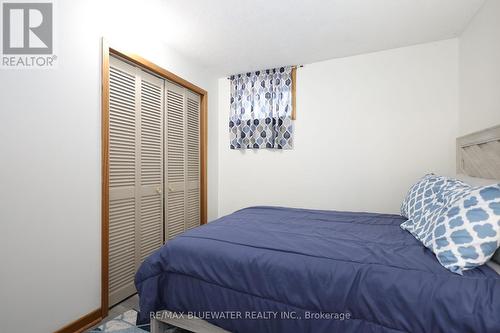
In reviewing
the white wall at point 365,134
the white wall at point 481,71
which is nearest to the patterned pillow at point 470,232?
the white wall at point 481,71

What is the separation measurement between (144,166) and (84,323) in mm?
1293

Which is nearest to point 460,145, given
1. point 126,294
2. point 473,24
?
point 473,24

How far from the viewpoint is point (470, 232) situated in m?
1.05

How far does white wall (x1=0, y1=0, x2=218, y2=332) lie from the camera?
4.52ft

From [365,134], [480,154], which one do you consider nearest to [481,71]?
[480,154]

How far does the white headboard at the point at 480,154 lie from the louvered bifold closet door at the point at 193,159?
2.75m

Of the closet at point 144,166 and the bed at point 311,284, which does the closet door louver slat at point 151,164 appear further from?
the bed at point 311,284

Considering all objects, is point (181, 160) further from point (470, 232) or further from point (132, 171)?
point (470, 232)

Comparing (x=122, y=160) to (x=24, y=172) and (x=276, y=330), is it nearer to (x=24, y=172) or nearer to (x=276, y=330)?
(x=24, y=172)

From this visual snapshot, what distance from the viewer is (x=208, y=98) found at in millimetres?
3334

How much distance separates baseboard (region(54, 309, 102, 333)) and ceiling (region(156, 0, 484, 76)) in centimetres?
242

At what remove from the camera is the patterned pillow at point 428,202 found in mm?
1297

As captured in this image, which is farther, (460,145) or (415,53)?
(415,53)

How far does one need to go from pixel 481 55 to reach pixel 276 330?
253 cm
